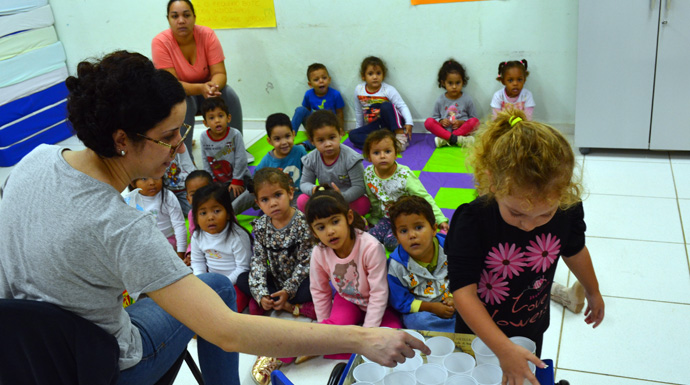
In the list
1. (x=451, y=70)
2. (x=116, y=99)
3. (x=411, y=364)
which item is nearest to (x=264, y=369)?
(x=411, y=364)

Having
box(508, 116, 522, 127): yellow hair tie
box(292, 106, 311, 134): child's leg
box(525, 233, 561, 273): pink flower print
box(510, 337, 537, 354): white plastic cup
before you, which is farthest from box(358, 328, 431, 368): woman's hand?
box(292, 106, 311, 134): child's leg

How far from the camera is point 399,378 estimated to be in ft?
4.21

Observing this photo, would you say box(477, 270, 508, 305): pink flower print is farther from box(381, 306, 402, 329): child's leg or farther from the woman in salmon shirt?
the woman in salmon shirt

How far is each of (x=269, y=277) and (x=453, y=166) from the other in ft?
5.60

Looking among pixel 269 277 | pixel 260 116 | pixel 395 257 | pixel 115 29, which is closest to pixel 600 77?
pixel 395 257

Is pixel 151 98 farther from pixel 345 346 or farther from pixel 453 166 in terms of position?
pixel 453 166

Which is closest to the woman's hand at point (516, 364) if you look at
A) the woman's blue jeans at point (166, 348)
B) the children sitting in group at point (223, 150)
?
the woman's blue jeans at point (166, 348)

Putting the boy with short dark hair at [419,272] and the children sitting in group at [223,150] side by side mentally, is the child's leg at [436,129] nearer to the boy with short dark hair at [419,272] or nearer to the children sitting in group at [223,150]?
the children sitting in group at [223,150]

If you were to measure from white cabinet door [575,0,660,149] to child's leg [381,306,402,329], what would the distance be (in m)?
2.18

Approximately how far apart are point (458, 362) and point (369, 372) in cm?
21

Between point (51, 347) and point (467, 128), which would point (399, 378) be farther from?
point (467, 128)

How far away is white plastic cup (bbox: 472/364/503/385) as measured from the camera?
1253 mm

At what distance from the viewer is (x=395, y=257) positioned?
2.19m

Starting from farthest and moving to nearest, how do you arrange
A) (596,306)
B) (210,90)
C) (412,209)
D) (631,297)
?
(210,90), (631,297), (412,209), (596,306)
